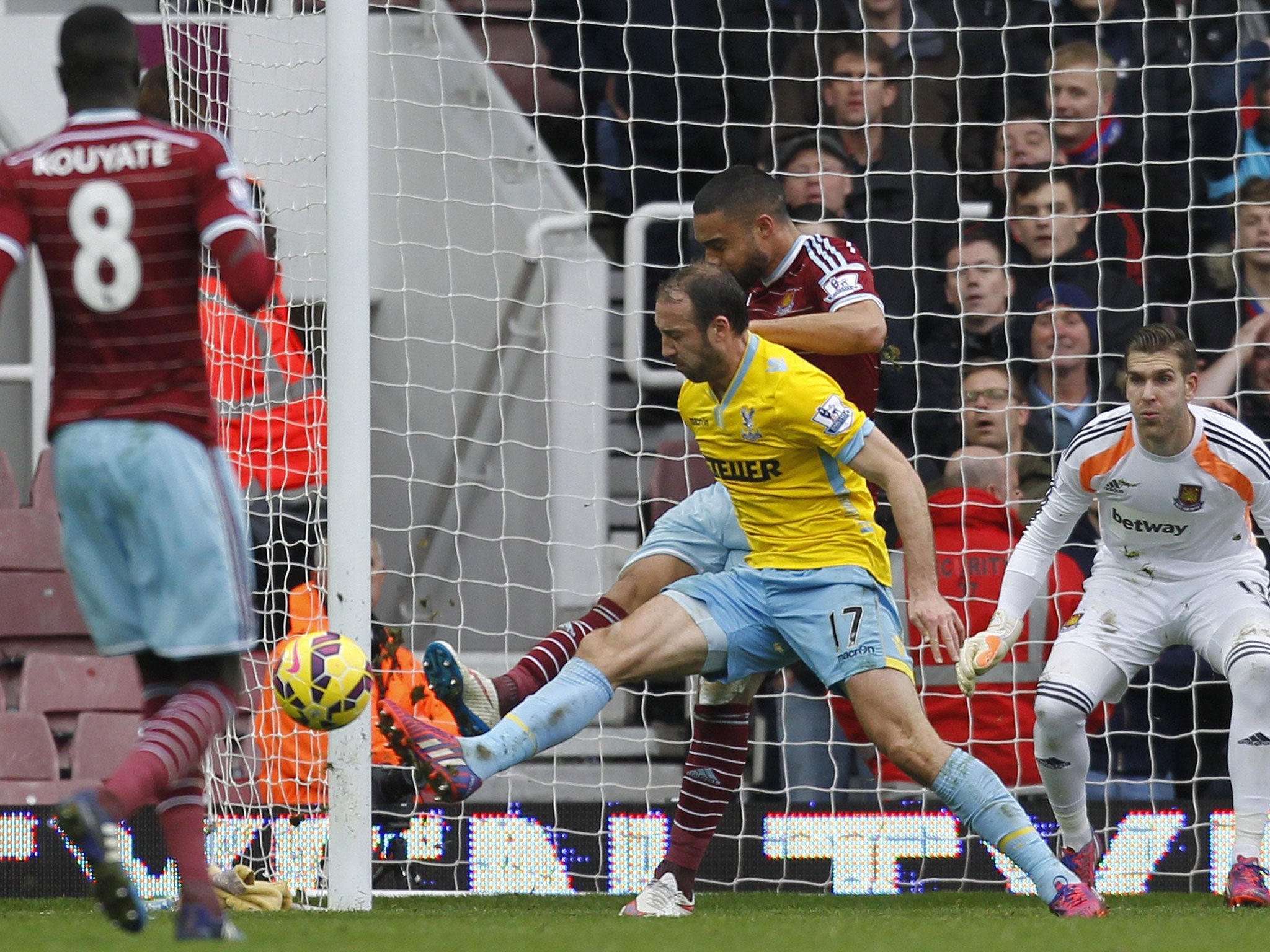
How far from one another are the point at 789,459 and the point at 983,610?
7.28 feet

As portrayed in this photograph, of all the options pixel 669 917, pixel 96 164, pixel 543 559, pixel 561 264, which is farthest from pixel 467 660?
pixel 96 164

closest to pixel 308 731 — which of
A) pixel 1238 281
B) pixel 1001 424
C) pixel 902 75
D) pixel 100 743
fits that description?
pixel 100 743

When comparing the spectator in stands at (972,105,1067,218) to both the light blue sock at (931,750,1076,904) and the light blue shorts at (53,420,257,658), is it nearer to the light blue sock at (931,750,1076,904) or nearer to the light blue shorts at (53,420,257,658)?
the light blue sock at (931,750,1076,904)

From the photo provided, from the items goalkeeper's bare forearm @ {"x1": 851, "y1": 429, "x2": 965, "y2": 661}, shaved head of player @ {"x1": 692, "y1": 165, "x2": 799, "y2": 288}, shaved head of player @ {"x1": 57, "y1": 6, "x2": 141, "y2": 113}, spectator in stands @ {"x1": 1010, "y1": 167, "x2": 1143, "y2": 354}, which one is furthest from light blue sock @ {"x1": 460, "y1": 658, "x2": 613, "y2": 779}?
spectator in stands @ {"x1": 1010, "y1": 167, "x2": 1143, "y2": 354}

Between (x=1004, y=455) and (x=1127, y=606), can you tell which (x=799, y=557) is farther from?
(x=1004, y=455)

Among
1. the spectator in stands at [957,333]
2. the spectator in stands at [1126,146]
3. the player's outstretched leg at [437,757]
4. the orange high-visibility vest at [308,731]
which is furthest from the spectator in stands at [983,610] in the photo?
the player's outstretched leg at [437,757]

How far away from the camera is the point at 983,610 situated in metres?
6.88

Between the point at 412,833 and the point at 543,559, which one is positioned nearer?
the point at 412,833

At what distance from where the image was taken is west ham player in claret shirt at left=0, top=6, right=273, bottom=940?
364 cm

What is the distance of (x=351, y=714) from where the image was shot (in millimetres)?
4254

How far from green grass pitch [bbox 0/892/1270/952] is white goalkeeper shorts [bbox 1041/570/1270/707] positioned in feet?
2.43

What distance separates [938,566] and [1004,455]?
20.3 inches

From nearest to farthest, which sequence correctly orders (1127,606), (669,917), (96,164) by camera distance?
(96,164) < (669,917) < (1127,606)

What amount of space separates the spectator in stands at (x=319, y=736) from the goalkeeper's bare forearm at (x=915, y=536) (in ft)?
6.71
